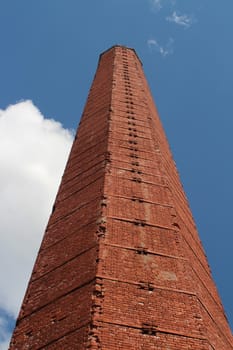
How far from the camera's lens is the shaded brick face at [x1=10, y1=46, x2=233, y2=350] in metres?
8.22

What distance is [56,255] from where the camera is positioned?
10.8 metres

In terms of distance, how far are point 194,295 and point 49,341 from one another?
2822 mm

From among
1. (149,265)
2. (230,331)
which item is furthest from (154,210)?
(230,331)

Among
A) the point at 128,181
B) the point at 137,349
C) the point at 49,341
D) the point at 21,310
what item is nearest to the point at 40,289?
the point at 21,310

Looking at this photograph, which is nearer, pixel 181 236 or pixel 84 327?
pixel 84 327

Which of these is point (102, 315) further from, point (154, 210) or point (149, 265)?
point (154, 210)

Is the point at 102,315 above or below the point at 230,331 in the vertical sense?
below

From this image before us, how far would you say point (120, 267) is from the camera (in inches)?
369

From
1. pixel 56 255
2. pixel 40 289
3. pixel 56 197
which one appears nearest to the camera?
pixel 40 289

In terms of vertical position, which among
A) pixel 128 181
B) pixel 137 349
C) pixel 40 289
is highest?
pixel 128 181

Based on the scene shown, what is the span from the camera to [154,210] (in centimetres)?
1167

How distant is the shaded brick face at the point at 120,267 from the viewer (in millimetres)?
8219

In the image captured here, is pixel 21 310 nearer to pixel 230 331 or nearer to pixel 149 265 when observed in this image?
pixel 149 265

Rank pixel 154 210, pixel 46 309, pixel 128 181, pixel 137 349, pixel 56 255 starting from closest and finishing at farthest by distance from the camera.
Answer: pixel 137 349, pixel 46 309, pixel 56 255, pixel 154 210, pixel 128 181
